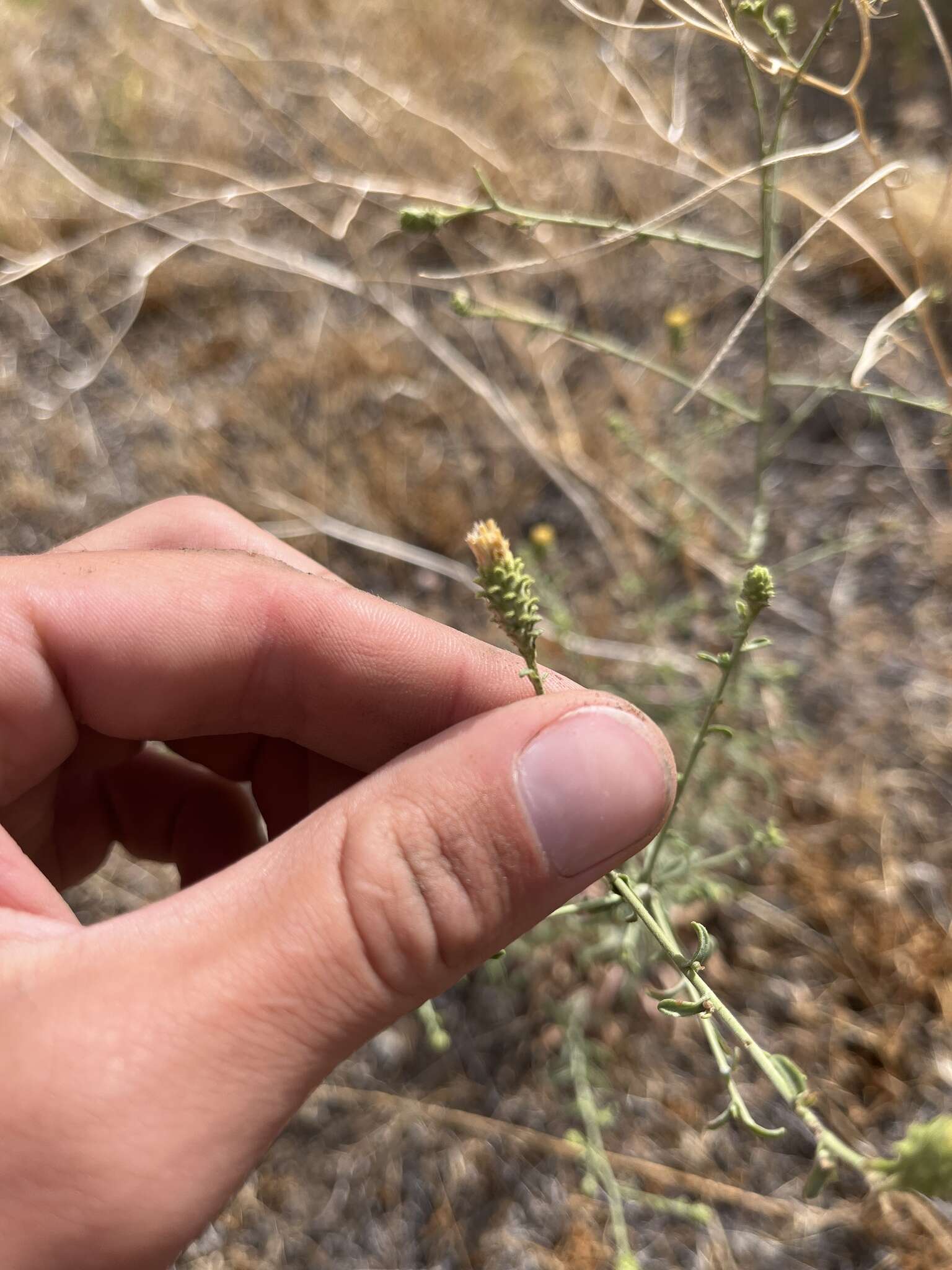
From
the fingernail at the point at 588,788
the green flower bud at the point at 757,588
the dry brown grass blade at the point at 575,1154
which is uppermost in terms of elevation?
the green flower bud at the point at 757,588

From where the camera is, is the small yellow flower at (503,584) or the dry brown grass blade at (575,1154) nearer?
the small yellow flower at (503,584)

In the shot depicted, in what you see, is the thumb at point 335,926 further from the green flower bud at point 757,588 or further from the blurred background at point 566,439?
the blurred background at point 566,439

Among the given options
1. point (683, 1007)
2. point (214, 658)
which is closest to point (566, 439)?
point (214, 658)

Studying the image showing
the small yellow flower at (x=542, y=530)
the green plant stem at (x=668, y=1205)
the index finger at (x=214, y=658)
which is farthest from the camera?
the small yellow flower at (x=542, y=530)

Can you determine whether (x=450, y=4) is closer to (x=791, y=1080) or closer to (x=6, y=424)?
(x=6, y=424)

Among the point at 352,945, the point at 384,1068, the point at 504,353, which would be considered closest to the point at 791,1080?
the point at 352,945

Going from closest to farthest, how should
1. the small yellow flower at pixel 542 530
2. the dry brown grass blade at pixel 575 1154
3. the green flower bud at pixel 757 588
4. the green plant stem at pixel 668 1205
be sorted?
the green flower bud at pixel 757 588 < the green plant stem at pixel 668 1205 < the dry brown grass blade at pixel 575 1154 < the small yellow flower at pixel 542 530

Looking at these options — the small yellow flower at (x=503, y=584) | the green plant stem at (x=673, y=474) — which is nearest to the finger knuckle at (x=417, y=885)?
the small yellow flower at (x=503, y=584)
